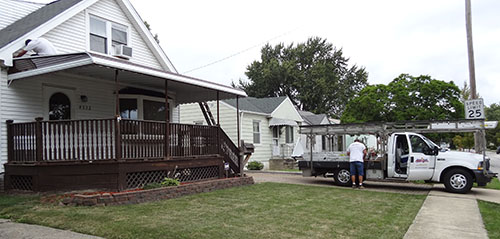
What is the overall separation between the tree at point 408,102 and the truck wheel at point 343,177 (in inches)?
531

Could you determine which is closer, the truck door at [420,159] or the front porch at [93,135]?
the front porch at [93,135]

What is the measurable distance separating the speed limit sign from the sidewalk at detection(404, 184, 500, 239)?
8.00 feet

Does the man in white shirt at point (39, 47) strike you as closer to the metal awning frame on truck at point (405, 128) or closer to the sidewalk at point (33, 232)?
the sidewalk at point (33, 232)

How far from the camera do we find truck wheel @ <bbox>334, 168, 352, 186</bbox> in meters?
13.0

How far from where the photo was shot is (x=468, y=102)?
39.0 ft

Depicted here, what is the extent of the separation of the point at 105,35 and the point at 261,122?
11701 mm

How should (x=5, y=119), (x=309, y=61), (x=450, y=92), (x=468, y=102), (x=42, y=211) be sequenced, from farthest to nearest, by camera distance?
(x=309, y=61)
(x=450, y=92)
(x=468, y=102)
(x=5, y=119)
(x=42, y=211)

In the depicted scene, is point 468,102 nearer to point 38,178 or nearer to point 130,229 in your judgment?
point 130,229

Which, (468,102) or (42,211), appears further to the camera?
(468,102)

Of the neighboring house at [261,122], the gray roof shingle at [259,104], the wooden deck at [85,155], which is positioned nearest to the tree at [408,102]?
the neighboring house at [261,122]

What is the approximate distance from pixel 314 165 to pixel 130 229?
8773 mm

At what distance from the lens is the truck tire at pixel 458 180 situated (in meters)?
11.3

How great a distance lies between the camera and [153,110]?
1367cm

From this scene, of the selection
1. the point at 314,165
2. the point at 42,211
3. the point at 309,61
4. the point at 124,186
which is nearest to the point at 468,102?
the point at 314,165
